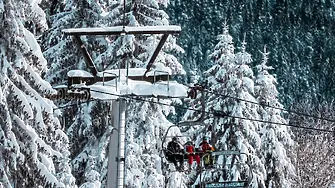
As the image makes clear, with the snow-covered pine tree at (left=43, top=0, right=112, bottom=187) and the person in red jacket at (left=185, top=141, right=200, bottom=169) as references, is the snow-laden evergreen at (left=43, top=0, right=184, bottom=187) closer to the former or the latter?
the snow-covered pine tree at (left=43, top=0, right=112, bottom=187)

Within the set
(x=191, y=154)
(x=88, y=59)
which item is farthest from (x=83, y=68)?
(x=191, y=154)

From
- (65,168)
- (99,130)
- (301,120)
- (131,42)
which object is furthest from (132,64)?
(301,120)

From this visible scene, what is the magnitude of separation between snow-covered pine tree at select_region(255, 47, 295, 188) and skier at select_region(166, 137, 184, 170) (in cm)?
1850

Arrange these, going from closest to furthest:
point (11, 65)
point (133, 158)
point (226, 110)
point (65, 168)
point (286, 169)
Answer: point (11, 65), point (65, 168), point (133, 158), point (226, 110), point (286, 169)

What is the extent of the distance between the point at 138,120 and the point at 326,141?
1256 inches

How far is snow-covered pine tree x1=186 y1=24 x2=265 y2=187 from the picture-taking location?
1453 inches

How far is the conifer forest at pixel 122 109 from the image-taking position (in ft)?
63.0

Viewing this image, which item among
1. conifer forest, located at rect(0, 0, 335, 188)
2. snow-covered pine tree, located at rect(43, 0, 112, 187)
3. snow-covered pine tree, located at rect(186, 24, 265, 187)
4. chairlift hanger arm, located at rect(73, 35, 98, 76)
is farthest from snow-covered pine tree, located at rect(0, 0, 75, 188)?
snow-covered pine tree, located at rect(186, 24, 265, 187)

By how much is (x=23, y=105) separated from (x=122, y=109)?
254 centimetres

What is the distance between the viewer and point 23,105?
1903cm

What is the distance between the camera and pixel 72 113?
30.2m

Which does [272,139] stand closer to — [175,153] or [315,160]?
[315,160]

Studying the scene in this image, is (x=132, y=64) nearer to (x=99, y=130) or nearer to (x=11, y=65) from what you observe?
(x=99, y=130)

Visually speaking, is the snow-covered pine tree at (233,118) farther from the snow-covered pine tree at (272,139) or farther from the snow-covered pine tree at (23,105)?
the snow-covered pine tree at (23,105)
